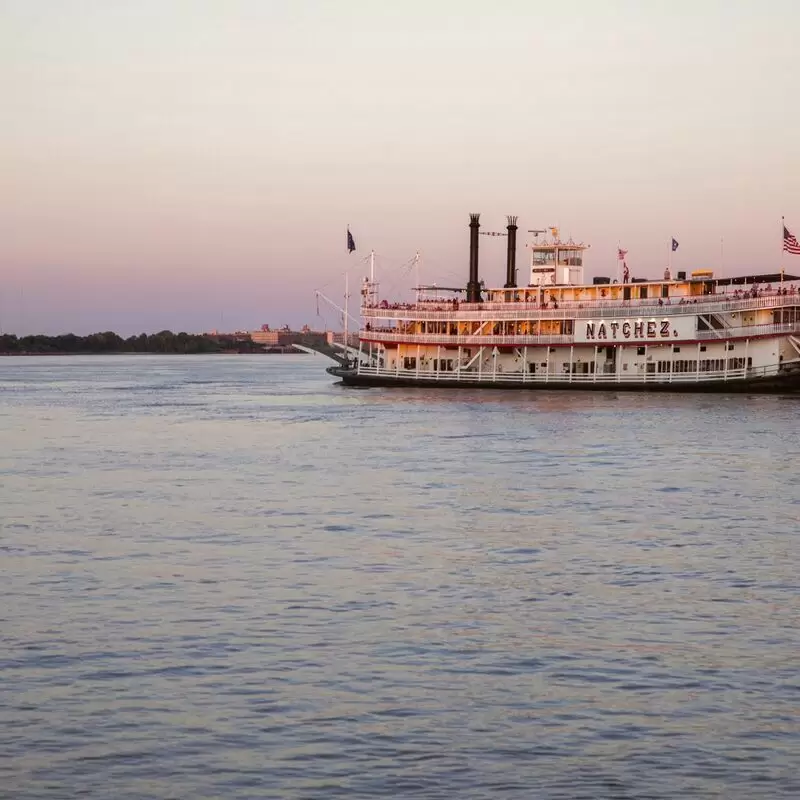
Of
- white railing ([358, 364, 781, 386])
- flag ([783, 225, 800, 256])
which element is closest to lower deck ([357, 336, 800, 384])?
white railing ([358, 364, 781, 386])

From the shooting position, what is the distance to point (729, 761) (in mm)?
14773

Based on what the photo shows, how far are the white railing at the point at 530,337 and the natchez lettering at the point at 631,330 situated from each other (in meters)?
0.40

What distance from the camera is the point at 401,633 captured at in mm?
20766

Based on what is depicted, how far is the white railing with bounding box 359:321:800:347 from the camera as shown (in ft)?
294

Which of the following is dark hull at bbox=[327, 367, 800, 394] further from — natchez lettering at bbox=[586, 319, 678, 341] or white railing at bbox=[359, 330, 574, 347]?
natchez lettering at bbox=[586, 319, 678, 341]

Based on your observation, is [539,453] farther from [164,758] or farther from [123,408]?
[123,408]

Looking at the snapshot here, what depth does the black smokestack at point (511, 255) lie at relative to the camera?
377 ft

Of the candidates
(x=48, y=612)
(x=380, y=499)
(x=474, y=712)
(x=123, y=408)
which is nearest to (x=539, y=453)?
(x=380, y=499)

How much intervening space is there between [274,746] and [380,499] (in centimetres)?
2370

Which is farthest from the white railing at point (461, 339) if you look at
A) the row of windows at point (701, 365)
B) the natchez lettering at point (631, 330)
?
the row of windows at point (701, 365)

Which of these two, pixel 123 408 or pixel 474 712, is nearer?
pixel 474 712

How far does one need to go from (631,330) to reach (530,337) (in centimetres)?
901

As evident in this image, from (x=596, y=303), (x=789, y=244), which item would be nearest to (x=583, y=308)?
(x=596, y=303)

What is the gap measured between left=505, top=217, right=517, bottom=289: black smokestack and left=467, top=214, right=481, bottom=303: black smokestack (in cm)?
324
